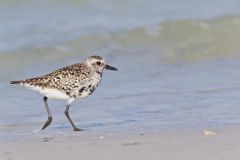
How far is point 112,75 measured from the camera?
13.3 metres

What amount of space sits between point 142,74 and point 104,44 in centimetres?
271

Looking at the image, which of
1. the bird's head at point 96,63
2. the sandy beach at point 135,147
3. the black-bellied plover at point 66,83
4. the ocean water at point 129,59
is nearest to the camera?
the sandy beach at point 135,147

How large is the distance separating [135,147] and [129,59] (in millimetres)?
6887

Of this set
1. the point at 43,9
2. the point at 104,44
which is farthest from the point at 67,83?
the point at 43,9

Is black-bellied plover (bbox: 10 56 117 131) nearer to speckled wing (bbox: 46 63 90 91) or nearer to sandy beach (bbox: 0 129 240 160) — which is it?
speckled wing (bbox: 46 63 90 91)

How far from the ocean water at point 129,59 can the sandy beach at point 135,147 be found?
55 cm

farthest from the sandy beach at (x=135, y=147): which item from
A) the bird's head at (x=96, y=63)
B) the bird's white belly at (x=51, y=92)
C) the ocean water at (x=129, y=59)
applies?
the bird's head at (x=96, y=63)

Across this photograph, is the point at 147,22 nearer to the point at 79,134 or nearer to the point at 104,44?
the point at 104,44

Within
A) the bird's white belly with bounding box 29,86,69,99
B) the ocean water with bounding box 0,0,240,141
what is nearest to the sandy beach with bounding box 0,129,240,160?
the ocean water with bounding box 0,0,240,141

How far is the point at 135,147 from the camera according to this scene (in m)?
7.96

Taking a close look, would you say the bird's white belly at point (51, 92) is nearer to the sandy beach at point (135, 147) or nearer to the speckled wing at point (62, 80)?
the speckled wing at point (62, 80)

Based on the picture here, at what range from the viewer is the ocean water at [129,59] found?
400 inches

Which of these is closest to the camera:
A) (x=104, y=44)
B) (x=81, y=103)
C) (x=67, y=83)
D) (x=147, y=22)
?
(x=67, y=83)

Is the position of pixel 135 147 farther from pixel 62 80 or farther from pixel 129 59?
pixel 129 59
